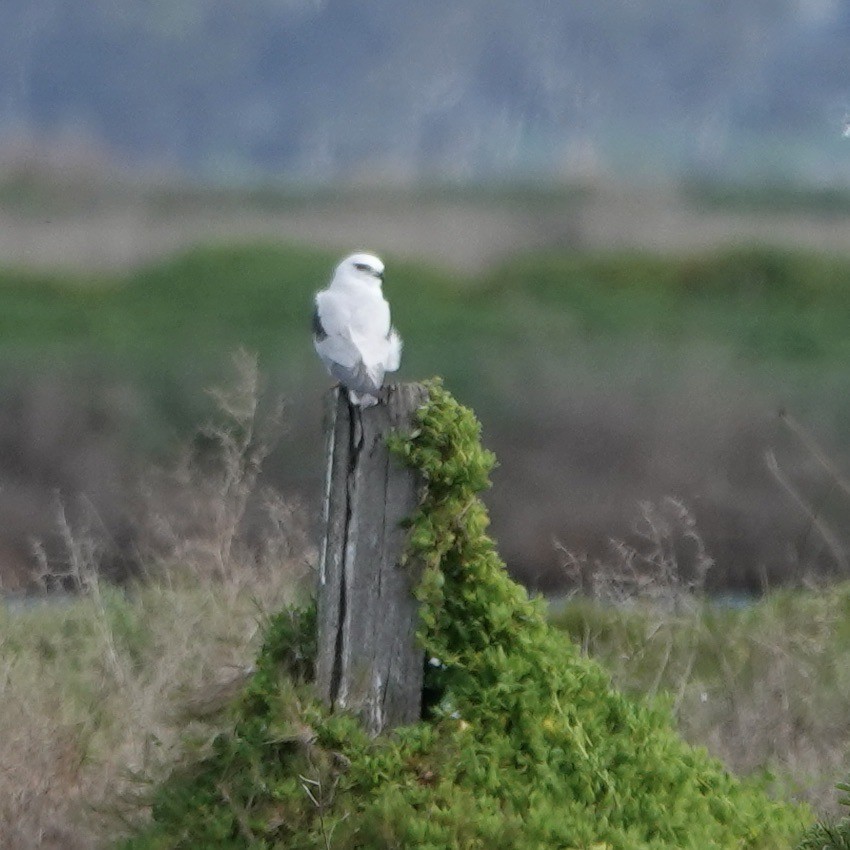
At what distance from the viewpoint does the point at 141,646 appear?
8.00m

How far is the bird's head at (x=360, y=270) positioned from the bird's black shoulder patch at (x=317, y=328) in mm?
181

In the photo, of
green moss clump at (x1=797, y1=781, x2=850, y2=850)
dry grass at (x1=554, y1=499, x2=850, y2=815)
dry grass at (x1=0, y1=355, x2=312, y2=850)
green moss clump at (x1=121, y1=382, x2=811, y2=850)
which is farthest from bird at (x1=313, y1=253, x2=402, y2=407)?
dry grass at (x1=554, y1=499, x2=850, y2=815)

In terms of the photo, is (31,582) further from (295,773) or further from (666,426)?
(295,773)

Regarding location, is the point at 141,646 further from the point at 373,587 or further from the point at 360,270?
Result: the point at 373,587

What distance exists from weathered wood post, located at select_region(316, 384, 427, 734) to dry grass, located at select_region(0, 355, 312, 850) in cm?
32

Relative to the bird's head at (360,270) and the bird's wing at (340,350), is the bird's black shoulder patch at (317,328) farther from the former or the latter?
the bird's head at (360,270)

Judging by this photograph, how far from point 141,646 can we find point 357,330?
4300 mm

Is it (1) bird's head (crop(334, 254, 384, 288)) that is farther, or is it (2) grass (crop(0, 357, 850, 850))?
(2) grass (crop(0, 357, 850, 850))

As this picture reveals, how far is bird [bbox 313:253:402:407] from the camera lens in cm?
374

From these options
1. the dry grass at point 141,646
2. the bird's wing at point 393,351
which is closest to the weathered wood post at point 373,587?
the dry grass at point 141,646

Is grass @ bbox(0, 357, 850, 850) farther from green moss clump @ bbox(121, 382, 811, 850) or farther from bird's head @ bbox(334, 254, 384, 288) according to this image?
bird's head @ bbox(334, 254, 384, 288)

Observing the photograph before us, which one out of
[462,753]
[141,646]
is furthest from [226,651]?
[462,753]

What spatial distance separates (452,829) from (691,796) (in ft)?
2.28

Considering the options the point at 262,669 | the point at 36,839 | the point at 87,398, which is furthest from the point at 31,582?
the point at 262,669
